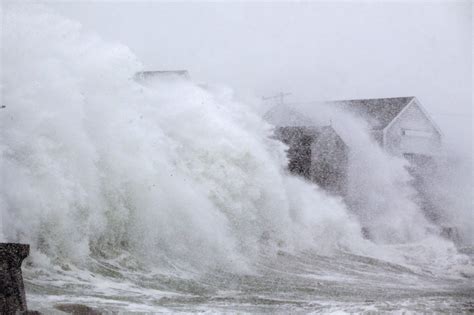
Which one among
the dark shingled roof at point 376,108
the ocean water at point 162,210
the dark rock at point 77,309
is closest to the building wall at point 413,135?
the dark shingled roof at point 376,108

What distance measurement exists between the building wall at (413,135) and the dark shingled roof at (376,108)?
0.28 meters

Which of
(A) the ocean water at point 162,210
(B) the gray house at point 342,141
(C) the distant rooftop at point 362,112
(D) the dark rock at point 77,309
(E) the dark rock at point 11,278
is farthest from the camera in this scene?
(C) the distant rooftop at point 362,112

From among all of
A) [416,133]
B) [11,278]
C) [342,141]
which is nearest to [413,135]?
[416,133]

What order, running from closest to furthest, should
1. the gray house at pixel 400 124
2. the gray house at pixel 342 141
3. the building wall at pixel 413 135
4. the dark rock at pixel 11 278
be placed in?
the dark rock at pixel 11 278 → the gray house at pixel 342 141 → the gray house at pixel 400 124 → the building wall at pixel 413 135

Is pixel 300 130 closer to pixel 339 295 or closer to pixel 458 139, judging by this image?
pixel 458 139

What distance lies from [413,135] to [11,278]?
2082 cm

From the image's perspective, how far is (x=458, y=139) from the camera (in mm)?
26438

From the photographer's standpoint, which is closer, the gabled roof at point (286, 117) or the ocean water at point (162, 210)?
the ocean water at point (162, 210)

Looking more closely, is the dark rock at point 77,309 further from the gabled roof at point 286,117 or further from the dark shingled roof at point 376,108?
the dark shingled roof at point 376,108

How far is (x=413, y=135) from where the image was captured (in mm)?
23781

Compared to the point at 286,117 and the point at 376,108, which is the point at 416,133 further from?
the point at 286,117

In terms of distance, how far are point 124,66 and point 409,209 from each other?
11510 millimetres

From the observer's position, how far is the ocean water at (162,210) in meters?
7.71

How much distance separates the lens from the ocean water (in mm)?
7715
